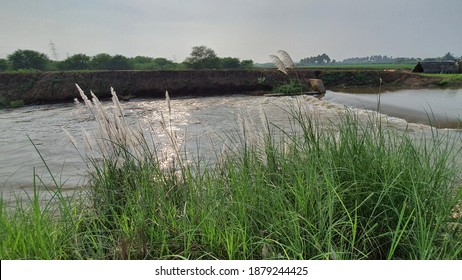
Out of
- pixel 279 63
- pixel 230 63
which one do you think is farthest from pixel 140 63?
pixel 279 63

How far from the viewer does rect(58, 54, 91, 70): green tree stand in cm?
2209

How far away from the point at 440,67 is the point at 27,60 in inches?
1369

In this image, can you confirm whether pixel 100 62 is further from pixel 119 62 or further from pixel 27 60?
pixel 27 60

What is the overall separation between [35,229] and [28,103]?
1985cm

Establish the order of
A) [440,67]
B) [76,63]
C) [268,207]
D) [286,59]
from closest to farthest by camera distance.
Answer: [268,207], [286,59], [76,63], [440,67]

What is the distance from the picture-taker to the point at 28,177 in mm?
5105

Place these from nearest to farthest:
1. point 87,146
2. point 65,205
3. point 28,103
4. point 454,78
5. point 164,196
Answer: point 65,205, point 164,196, point 87,146, point 28,103, point 454,78

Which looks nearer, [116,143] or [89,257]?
[89,257]

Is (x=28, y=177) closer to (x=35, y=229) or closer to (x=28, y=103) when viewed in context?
(x=35, y=229)

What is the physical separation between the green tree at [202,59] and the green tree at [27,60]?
10.6 m

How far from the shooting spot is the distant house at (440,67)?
25578 mm

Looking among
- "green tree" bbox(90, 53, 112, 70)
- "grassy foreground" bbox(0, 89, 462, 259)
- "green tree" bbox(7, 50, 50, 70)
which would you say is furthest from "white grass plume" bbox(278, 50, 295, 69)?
"green tree" bbox(90, 53, 112, 70)

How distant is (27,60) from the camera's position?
60.0ft

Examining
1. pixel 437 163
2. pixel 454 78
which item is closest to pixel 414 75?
pixel 454 78
